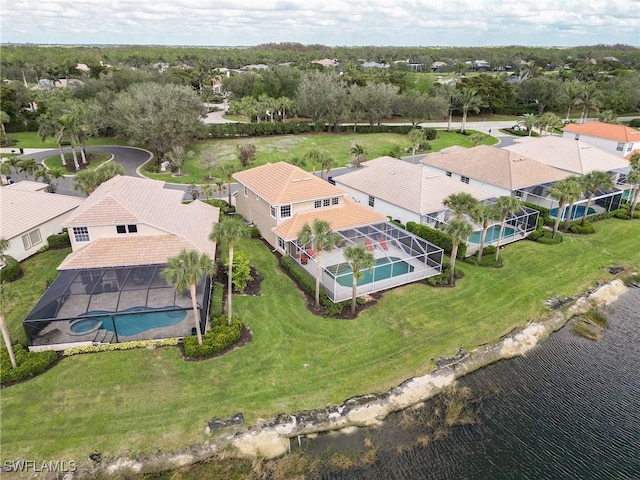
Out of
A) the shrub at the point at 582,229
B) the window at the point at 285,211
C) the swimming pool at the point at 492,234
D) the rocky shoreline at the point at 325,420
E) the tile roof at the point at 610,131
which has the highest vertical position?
the tile roof at the point at 610,131

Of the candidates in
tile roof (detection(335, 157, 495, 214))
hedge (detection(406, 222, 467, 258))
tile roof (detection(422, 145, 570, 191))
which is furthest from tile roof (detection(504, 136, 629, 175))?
hedge (detection(406, 222, 467, 258))

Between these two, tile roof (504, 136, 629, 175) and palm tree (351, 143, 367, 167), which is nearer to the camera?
tile roof (504, 136, 629, 175)

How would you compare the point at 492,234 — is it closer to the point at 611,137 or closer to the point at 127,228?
the point at 127,228

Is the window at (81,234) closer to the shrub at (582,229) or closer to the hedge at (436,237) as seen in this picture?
the hedge at (436,237)

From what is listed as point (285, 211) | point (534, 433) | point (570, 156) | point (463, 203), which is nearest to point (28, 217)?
point (285, 211)

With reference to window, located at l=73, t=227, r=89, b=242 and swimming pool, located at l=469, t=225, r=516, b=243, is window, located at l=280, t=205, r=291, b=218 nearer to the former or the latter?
window, located at l=73, t=227, r=89, b=242

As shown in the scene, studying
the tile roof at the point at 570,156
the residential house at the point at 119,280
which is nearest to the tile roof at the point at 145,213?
the residential house at the point at 119,280
